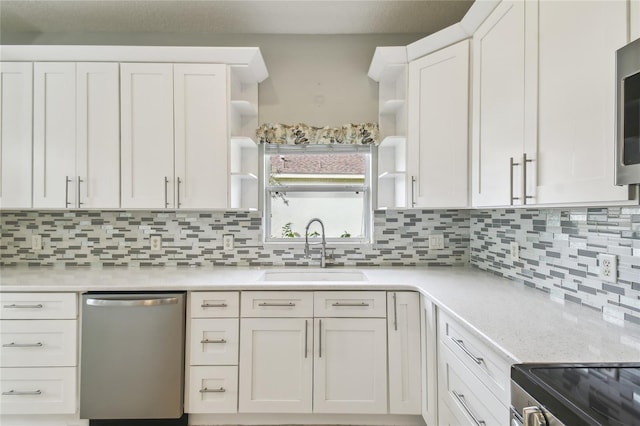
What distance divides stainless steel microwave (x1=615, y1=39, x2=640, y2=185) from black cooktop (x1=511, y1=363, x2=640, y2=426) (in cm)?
51

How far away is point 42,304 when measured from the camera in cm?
190

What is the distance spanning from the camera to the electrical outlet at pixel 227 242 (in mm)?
2523

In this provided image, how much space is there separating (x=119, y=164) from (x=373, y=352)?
199 centimetres

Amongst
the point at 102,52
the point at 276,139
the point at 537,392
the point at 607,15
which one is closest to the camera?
the point at 537,392

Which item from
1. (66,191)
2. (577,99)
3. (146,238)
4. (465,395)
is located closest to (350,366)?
(465,395)

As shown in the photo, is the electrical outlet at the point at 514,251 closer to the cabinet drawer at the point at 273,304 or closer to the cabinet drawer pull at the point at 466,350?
the cabinet drawer pull at the point at 466,350

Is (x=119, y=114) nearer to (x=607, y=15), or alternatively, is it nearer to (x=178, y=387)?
(x=178, y=387)

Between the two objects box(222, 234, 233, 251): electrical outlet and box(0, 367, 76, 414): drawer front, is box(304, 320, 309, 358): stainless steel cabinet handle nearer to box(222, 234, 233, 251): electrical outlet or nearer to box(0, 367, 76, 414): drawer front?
box(222, 234, 233, 251): electrical outlet

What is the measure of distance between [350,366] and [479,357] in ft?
2.85

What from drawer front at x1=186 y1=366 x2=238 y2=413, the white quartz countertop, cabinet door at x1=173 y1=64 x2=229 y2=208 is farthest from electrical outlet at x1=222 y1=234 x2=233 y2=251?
drawer front at x1=186 y1=366 x2=238 y2=413

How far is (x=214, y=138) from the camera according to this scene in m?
2.20

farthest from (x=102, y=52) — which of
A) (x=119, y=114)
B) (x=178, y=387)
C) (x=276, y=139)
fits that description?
(x=178, y=387)

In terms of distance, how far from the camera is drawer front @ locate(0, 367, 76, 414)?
1903mm

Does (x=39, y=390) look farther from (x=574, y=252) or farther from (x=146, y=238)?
(x=574, y=252)
